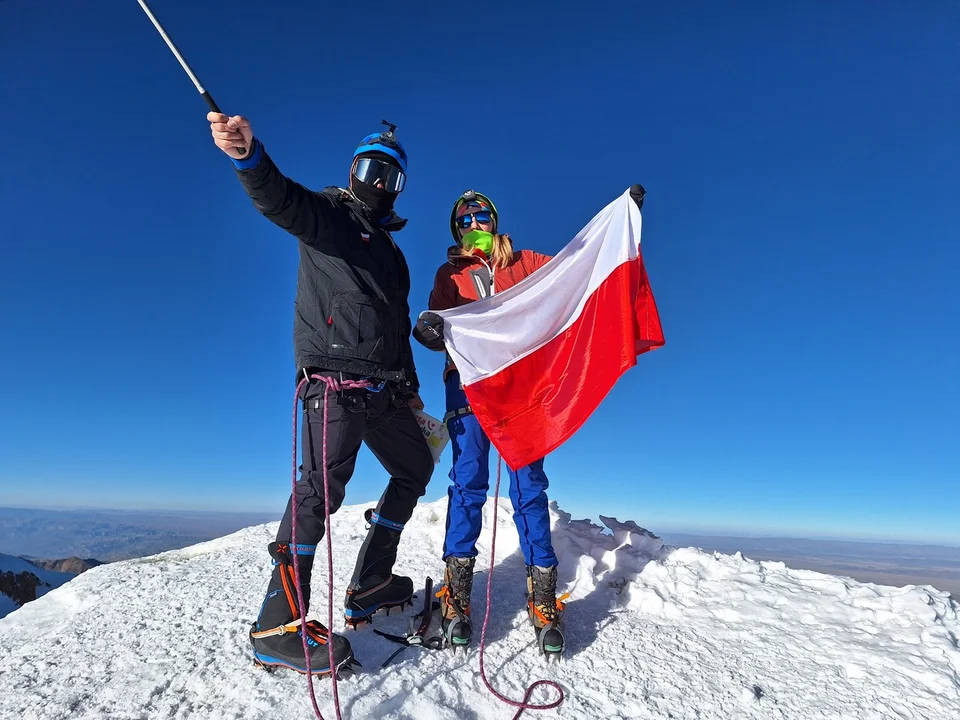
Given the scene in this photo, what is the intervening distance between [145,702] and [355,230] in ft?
11.5

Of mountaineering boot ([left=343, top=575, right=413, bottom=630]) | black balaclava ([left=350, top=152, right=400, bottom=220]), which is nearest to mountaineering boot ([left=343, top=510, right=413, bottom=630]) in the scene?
mountaineering boot ([left=343, top=575, right=413, bottom=630])

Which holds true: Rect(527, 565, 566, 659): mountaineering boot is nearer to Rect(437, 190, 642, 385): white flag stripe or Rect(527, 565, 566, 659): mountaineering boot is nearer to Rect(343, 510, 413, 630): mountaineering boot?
Rect(343, 510, 413, 630): mountaineering boot

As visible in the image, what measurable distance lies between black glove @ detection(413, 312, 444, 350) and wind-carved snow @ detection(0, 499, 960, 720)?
8.14ft

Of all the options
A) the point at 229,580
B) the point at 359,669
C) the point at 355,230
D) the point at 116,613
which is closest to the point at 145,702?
the point at 359,669

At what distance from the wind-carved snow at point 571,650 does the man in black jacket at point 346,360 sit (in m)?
0.37

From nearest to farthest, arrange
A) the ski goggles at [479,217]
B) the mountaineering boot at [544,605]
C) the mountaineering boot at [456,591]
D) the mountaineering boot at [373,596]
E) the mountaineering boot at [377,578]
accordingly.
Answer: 1. the mountaineering boot at [544,605]
2. the mountaineering boot at [456,591]
3. the mountaineering boot at [373,596]
4. the mountaineering boot at [377,578]
5. the ski goggles at [479,217]

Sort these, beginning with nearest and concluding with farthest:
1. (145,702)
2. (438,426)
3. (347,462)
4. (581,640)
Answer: (145,702)
(347,462)
(581,640)
(438,426)

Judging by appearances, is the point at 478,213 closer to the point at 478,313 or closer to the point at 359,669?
the point at 478,313

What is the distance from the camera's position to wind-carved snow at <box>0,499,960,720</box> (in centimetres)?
350

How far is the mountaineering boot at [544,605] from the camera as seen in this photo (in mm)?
4328

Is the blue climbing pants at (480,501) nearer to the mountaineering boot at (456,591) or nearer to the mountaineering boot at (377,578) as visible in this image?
the mountaineering boot at (456,591)

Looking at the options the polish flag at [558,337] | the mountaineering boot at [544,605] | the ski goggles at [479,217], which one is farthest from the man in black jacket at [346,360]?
the mountaineering boot at [544,605]

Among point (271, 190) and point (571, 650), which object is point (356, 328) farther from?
point (571, 650)

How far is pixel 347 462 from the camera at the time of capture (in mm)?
4184
